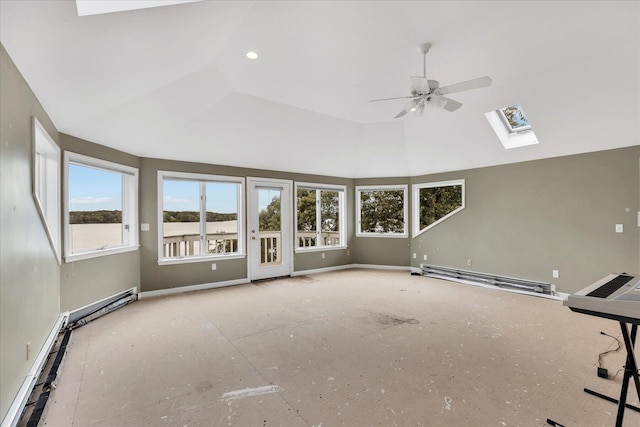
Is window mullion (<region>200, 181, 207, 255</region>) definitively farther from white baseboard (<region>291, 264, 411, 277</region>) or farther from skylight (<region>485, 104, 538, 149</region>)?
skylight (<region>485, 104, 538, 149</region>)

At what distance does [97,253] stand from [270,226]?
2.93m

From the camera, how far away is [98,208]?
4.01 meters

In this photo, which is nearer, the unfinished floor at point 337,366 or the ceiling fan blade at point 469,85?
the unfinished floor at point 337,366

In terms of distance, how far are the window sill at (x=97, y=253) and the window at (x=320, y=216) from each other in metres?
3.13

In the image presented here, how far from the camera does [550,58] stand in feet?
10.0

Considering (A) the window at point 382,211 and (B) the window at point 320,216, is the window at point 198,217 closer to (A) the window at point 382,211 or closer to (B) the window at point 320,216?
(B) the window at point 320,216

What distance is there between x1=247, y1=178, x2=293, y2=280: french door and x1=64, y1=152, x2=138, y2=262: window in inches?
76.6

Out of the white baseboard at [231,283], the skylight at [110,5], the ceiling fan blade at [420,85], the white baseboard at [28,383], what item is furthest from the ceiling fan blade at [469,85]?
the white baseboard at [231,283]

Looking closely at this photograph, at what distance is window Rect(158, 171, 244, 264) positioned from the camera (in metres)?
4.89

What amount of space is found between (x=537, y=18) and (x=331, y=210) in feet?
16.6

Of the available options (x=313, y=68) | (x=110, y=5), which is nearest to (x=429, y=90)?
(x=313, y=68)

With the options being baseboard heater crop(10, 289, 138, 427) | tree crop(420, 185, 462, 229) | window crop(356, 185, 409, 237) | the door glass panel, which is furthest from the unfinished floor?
window crop(356, 185, 409, 237)

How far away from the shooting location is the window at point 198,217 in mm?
4891

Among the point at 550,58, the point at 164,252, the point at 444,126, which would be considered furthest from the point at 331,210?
the point at 550,58
